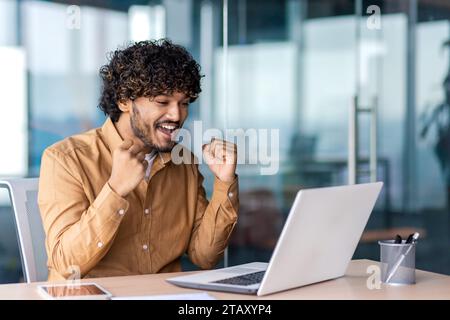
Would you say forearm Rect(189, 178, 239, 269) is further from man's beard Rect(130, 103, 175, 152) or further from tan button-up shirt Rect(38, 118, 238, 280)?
man's beard Rect(130, 103, 175, 152)

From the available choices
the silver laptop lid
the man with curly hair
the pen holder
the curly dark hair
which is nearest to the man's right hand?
the man with curly hair

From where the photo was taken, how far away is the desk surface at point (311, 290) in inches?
76.0

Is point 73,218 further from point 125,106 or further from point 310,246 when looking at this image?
point 310,246

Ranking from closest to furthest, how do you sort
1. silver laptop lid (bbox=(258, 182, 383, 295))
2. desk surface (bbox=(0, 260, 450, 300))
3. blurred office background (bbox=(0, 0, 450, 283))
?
1. silver laptop lid (bbox=(258, 182, 383, 295))
2. desk surface (bbox=(0, 260, 450, 300))
3. blurred office background (bbox=(0, 0, 450, 283))

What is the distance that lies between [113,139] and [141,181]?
0.51ft

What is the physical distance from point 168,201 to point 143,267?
0.23 m

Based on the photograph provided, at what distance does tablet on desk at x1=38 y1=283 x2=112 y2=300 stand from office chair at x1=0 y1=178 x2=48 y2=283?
0.47m

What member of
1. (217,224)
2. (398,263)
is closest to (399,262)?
(398,263)

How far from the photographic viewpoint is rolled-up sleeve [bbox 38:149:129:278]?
2.18m

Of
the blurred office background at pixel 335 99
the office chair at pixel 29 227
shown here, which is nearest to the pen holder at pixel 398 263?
the office chair at pixel 29 227

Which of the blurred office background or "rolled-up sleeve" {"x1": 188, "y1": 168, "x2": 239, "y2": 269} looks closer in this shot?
"rolled-up sleeve" {"x1": 188, "y1": 168, "x2": 239, "y2": 269}

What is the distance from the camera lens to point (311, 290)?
2.01m

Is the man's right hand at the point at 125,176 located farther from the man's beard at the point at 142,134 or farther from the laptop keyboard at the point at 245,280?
the laptop keyboard at the point at 245,280

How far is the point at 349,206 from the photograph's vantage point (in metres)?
2.00
